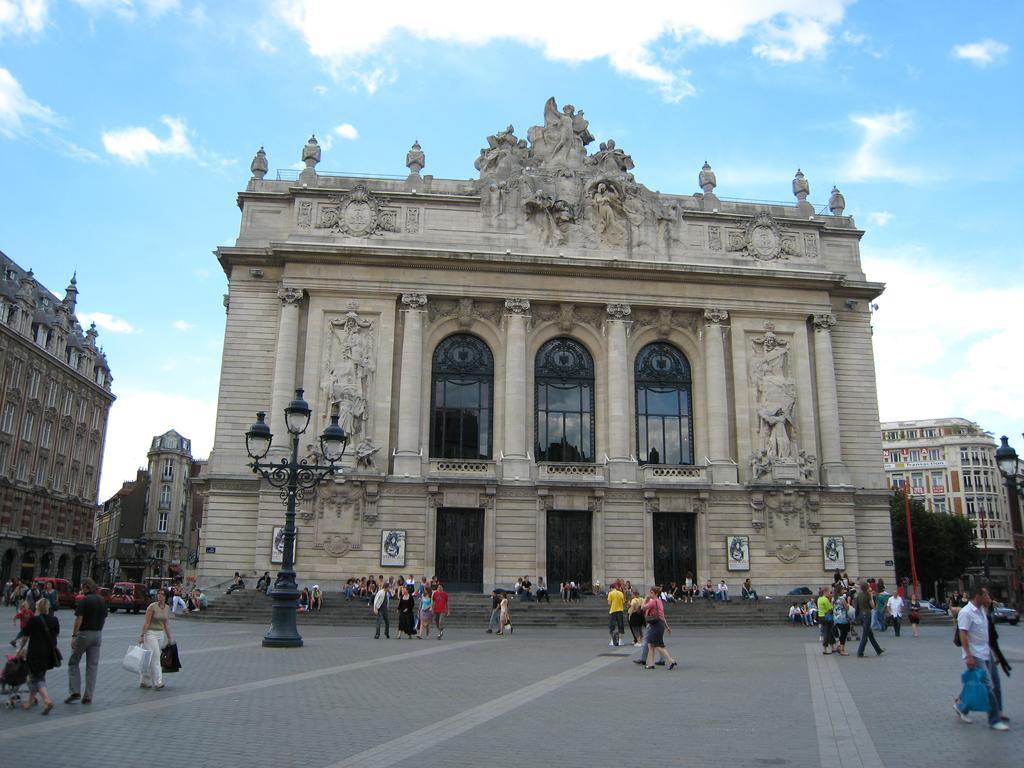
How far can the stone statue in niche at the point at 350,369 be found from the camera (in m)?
36.9

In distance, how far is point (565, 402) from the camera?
131 feet

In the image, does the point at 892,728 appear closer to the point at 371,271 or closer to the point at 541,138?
the point at 371,271

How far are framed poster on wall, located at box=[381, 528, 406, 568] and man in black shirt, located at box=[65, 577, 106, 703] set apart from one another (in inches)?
947

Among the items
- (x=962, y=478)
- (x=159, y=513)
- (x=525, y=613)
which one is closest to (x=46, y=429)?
(x=159, y=513)

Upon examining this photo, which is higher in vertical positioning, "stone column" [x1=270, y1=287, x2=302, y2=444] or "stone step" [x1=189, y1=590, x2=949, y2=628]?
"stone column" [x1=270, y1=287, x2=302, y2=444]

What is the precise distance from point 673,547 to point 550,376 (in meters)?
9.82

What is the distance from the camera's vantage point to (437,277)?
1550 inches

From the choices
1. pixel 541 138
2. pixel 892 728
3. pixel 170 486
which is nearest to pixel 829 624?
pixel 892 728

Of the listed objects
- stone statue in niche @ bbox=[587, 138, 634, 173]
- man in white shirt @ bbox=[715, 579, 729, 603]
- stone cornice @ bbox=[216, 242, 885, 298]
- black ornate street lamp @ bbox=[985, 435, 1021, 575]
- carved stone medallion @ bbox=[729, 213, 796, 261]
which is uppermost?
stone statue in niche @ bbox=[587, 138, 634, 173]

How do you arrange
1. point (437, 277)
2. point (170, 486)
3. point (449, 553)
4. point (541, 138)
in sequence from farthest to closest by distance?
1. point (170, 486)
2. point (541, 138)
3. point (437, 277)
4. point (449, 553)

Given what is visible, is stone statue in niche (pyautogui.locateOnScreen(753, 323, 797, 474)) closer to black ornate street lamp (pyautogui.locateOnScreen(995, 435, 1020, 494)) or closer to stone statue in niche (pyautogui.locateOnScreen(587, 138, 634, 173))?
stone statue in niche (pyautogui.locateOnScreen(587, 138, 634, 173))

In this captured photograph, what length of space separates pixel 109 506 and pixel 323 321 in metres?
88.0

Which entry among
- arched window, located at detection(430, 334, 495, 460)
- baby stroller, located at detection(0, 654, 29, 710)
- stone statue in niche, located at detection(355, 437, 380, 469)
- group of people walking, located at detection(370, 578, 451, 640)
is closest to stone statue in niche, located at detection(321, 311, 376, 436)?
stone statue in niche, located at detection(355, 437, 380, 469)

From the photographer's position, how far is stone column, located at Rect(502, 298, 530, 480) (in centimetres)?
3734
